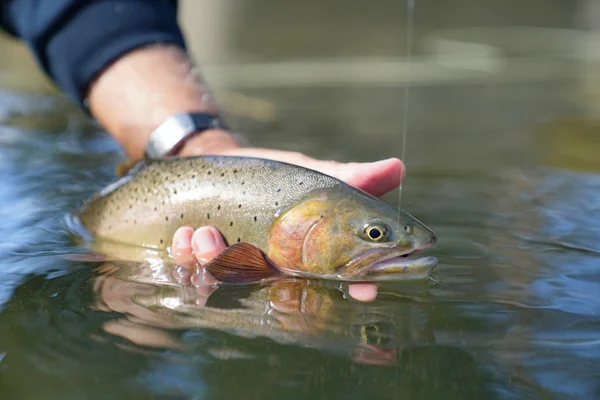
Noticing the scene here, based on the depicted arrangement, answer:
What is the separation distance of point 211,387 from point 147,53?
2378mm

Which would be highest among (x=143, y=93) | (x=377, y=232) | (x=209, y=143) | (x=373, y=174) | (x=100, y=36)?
(x=100, y=36)

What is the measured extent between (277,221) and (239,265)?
0.76 ft

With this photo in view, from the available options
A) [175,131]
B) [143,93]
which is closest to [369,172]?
[175,131]

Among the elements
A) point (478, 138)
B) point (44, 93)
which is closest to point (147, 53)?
point (478, 138)

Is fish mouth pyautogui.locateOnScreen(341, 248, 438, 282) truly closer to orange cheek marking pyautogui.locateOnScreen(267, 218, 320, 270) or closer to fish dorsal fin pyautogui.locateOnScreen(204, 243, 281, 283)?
orange cheek marking pyautogui.locateOnScreen(267, 218, 320, 270)

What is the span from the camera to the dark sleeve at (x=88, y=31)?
3.61 metres

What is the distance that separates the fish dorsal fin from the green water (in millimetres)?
57

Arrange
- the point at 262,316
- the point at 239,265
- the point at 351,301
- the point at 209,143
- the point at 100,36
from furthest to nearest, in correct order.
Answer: the point at 100,36 → the point at 209,143 → the point at 239,265 → the point at 351,301 → the point at 262,316

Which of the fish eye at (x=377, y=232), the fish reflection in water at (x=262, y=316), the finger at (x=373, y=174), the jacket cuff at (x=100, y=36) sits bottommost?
the fish reflection in water at (x=262, y=316)

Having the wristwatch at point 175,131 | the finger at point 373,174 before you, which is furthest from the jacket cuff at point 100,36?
the finger at point 373,174

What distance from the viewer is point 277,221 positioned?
8.11 ft

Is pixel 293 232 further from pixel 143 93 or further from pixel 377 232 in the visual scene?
pixel 143 93

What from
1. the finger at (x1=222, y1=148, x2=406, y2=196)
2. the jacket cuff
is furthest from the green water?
the jacket cuff

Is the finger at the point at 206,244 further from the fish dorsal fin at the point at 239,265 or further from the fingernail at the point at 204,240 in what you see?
the fish dorsal fin at the point at 239,265
